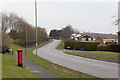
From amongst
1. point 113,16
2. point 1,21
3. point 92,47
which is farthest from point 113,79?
point 1,21

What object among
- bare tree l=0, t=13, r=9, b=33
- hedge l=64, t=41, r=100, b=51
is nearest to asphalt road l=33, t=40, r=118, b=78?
hedge l=64, t=41, r=100, b=51

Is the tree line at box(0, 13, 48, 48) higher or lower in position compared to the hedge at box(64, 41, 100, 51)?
higher

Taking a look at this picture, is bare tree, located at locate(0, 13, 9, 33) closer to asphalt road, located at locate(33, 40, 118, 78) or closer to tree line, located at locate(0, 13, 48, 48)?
tree line, located at locate(0, 13, 48, 48)

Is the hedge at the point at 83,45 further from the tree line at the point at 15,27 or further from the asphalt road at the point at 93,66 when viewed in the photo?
the asphalt road at the point at 93,66

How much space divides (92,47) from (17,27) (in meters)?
28.3

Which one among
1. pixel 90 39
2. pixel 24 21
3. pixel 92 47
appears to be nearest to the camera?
pixel 92 47

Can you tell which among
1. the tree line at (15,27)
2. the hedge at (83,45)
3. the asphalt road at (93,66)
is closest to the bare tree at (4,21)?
the tree line at (15,27)

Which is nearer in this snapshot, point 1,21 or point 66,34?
point 1,21

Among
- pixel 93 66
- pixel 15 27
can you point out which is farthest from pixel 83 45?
pixel 93 66

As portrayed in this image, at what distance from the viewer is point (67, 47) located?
52156mm

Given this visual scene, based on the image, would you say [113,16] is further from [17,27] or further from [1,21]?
[17,27]

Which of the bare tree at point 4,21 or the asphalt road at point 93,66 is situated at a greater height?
the bare tree at point 4,21

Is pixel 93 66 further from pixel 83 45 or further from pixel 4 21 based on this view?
pixel 4 21

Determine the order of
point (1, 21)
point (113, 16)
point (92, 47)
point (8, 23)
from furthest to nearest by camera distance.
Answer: point (8, 23) < point (1, 21) < point (92, 47) < point (113, 16)
